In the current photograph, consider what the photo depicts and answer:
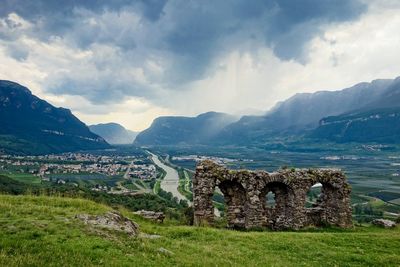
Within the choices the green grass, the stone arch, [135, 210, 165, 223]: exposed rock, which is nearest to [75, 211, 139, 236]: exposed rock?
[135, 210, 165, 223]: exposed rock

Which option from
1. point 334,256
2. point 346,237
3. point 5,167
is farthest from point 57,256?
point 5,167

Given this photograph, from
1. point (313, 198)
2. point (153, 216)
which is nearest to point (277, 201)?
point (153, 216)

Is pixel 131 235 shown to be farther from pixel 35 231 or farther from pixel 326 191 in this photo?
pixel 326 191

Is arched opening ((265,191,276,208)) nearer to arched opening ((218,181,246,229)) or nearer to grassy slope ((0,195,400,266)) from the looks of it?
arched opening ((218,181,246,229))

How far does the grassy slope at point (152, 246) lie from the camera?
45.5 feet

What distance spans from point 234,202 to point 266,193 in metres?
3.37

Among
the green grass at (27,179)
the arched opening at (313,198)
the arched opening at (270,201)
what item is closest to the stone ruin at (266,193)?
the arched opening at (270,201)

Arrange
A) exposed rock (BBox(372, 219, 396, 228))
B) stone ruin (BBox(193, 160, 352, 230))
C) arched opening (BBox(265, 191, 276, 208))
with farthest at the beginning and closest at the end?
arched opening (BBox(265, 191, 276, 208)), exposed rock (BBox(372, 219, 396, 228)), stone ruin (BBox(193, 160, 352, 230))

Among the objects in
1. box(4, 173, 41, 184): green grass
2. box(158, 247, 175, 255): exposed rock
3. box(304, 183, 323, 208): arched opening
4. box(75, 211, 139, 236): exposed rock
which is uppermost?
box(75, 211, 139, 236): exposed rock

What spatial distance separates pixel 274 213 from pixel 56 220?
2338cm

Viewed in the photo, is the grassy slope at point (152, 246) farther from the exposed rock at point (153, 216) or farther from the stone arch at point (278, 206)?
the stone arch at point (278, 206)

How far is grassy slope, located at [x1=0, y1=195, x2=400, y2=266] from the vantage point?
13.9 m

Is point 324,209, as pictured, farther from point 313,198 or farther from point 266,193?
point 313,198

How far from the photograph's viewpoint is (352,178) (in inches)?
7116
